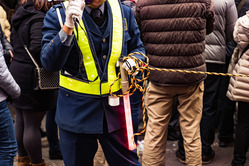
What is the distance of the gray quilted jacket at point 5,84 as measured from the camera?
2.54m

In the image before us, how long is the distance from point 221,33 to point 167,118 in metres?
1.11

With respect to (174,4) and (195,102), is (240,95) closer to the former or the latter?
Result: (195,102)

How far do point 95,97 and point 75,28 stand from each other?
1.53 ft

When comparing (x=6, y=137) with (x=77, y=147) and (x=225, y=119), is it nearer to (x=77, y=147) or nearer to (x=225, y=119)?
(x=77, y=147)

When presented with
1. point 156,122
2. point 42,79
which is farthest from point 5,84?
point 156,122

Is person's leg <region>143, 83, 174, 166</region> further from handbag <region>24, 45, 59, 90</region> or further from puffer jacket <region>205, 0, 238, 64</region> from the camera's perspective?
handbag <region>24, 45, 59, 90</region>

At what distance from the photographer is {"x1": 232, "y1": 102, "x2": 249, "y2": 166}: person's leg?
3.49 m

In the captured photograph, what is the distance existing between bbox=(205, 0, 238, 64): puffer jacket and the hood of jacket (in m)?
1.78

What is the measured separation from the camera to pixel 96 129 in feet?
7.38

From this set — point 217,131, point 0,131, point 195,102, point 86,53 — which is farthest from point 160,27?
point 217,131

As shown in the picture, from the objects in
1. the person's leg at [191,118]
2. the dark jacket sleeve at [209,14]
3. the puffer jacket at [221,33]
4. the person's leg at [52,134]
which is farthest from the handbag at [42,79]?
the puffer jacket at [221,33]

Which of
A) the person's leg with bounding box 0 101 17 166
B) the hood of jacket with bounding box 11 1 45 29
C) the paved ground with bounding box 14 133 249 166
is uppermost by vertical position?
the hood of jacket with bounding box 11 1 45 29

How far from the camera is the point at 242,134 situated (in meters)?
3.54

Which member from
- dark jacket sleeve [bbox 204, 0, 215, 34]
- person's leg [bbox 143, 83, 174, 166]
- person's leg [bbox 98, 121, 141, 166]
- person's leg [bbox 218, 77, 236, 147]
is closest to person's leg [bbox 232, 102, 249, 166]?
person's leg [bbox 218, 77, 236, 147]
